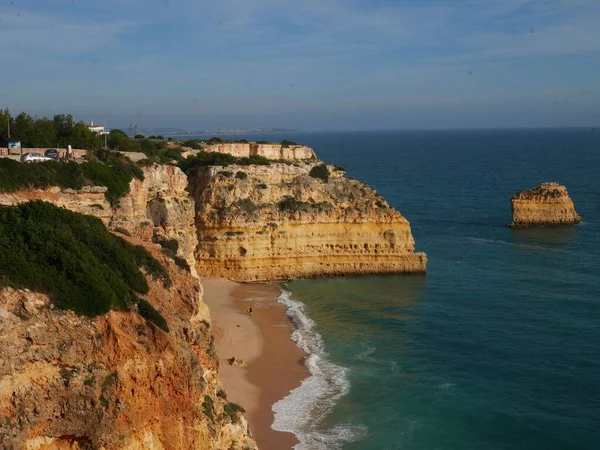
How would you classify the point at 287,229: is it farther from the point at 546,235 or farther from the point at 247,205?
the point at 546,235

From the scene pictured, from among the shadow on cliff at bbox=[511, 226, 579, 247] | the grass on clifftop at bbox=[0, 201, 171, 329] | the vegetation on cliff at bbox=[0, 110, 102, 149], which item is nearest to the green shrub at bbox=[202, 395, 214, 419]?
the grass on clifftop at bbox=[0, 201, 171, 329]

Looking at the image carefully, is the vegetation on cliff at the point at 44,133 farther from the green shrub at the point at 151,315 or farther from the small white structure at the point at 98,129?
the green shrub at the point at 151,315

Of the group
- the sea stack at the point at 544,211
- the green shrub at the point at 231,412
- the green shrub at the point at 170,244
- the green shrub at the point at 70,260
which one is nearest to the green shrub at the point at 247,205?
the green shrub at the point at 170,244

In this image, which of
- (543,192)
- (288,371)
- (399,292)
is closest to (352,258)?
(399,292)

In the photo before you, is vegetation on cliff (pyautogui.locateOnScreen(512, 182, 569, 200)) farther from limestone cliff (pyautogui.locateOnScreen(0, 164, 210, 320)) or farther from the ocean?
limestone cliff (pyautogui.locateOnScreen(0, 164, 210, 320))

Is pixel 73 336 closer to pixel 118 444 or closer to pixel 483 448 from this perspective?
pixel 118 444

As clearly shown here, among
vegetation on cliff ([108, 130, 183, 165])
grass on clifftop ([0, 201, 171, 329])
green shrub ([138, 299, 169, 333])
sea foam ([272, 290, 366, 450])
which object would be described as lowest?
sea foam ([272, 290, 366, 450])

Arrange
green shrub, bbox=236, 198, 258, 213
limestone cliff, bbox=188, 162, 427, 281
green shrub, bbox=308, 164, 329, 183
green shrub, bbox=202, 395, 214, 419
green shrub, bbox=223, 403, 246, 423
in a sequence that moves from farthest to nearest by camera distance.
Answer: green shrub, bbox=308, 164, 329, 183 → green shrub, bbox=236, 198, 258, 213 → limestone cliff, bbox=188, 162, 427, 281 → green shrub, bbox=223, 403, 246, 423 → green shrub, bbox=202, 395, 214, 419

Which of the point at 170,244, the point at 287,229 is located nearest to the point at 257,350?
the point at 170,244
